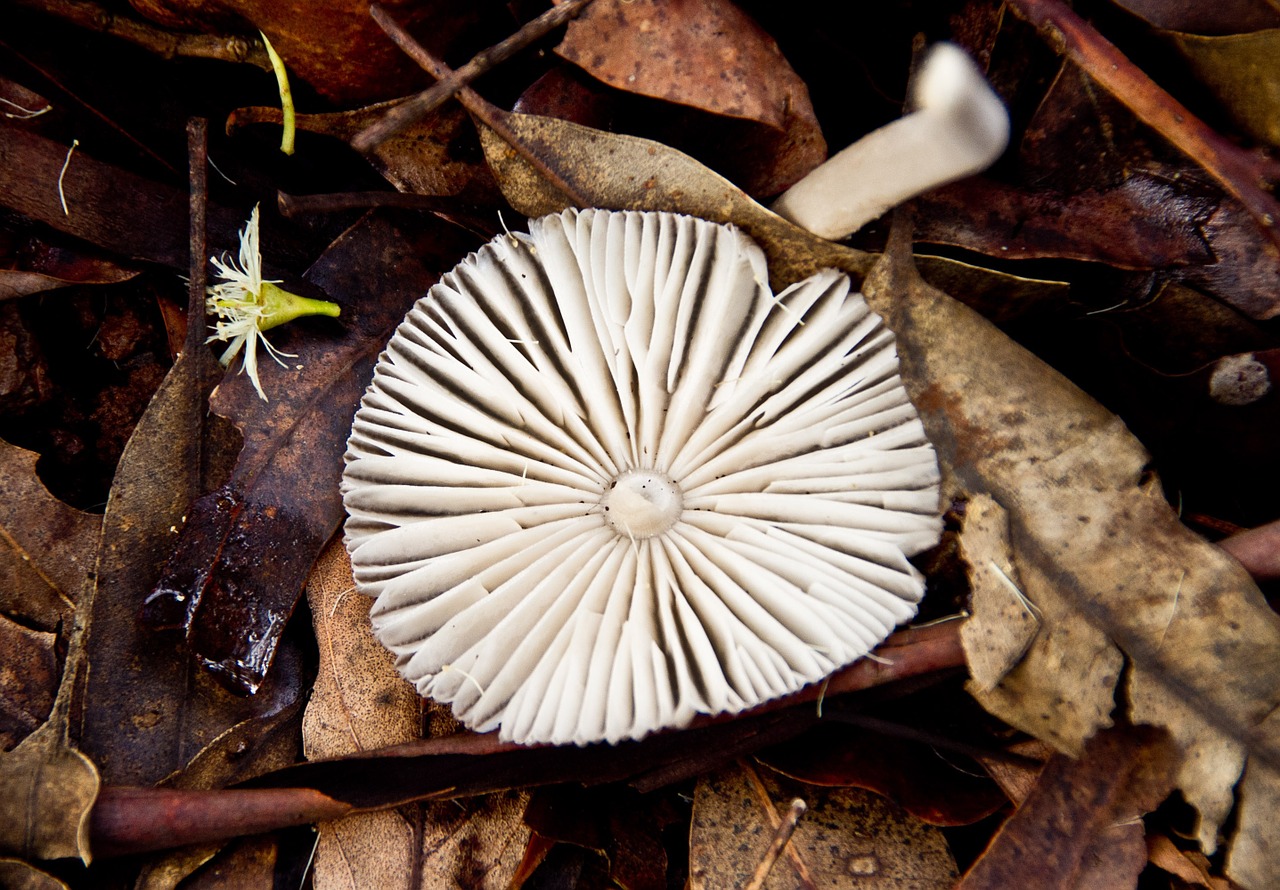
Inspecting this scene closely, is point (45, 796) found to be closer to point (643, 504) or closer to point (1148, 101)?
point (643, 504)

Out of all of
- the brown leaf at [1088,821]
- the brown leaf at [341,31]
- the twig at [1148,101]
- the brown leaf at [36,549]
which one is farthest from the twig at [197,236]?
the brown leaf at [1088,821]

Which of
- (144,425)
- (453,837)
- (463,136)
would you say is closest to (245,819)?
(453,837)

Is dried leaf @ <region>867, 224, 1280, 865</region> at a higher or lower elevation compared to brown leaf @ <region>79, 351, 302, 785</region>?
higher

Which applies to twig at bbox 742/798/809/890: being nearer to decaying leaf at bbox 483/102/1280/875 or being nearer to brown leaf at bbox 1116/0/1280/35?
decaying leaf at bbox 483/102/1280/875

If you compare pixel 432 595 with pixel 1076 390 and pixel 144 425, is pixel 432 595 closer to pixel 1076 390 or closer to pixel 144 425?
pixel 144 425

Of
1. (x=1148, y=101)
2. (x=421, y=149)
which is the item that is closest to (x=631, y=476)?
(x=421, y=149)

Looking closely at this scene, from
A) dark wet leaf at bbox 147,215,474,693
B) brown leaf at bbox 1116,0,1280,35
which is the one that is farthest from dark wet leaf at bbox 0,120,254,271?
brown leaf at bbox 1116,0,1280,35
